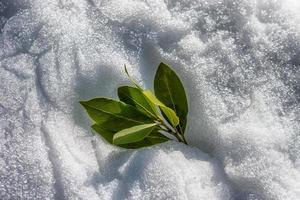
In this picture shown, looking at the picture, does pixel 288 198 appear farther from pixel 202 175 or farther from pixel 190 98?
pixel 190 98

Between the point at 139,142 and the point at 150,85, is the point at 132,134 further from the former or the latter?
the point at 150,85

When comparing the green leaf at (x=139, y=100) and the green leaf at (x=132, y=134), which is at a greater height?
the green leaf at (x=139, y=100)

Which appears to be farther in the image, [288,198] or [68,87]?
[68,87]

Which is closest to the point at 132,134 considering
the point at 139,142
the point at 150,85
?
the point at 139,142

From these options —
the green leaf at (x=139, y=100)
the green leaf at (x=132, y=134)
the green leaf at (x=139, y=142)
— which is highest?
the green leaf at (x=139, y=100)

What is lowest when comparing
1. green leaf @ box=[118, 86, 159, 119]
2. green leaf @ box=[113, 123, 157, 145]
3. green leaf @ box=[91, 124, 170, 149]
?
green leaf @ box=[91, 124, 170, 149]

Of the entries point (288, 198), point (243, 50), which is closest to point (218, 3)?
point (243, 50)
